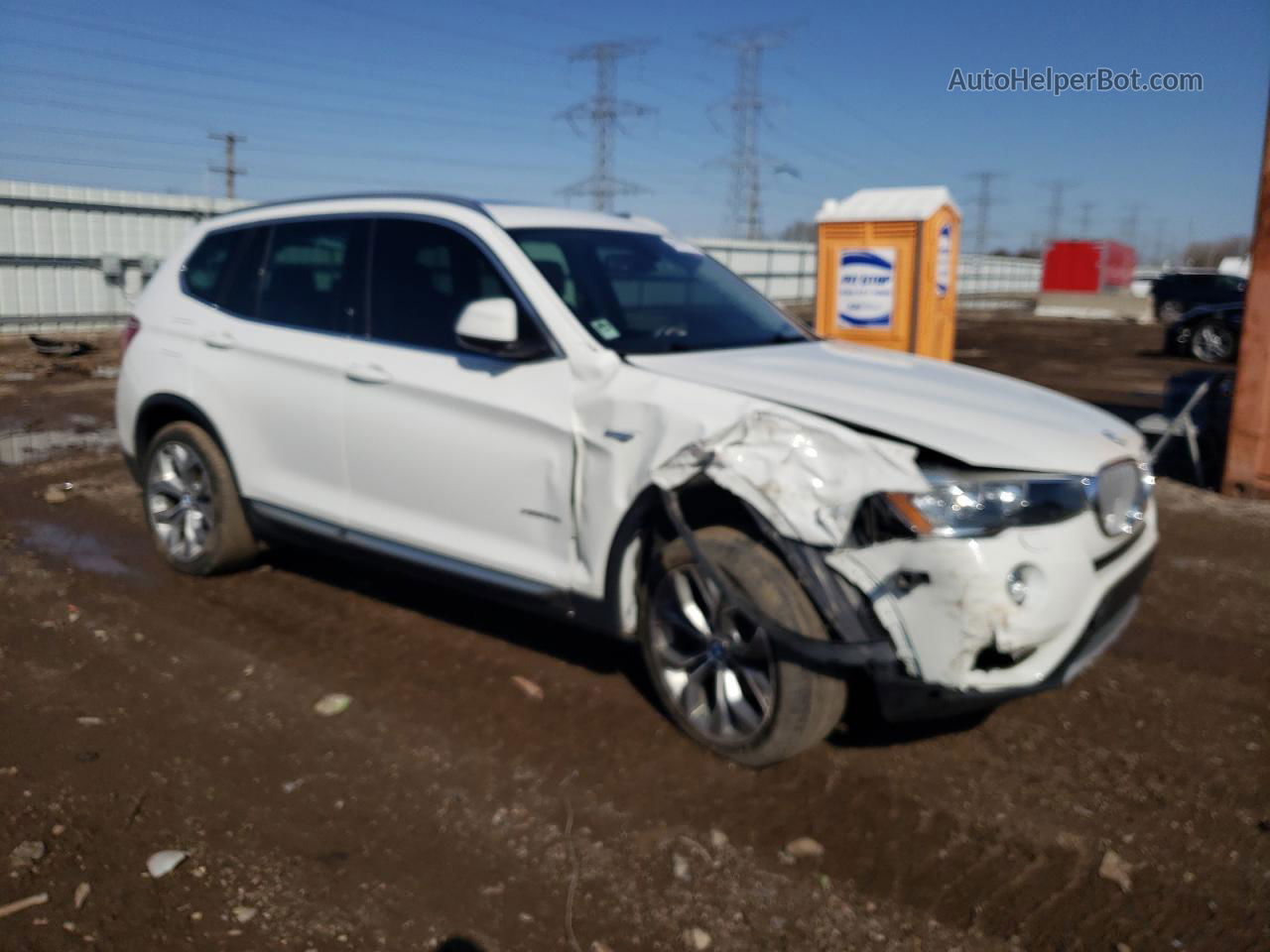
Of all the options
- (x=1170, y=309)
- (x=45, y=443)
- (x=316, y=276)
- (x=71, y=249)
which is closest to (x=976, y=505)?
(x=316, y=276)

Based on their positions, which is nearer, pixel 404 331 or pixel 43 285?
pixel 404 331

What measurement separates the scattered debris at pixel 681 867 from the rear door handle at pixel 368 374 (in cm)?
220

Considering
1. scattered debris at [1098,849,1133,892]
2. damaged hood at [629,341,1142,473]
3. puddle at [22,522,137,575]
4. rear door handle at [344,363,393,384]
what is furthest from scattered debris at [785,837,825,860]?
puddle at [22,522,137,575]

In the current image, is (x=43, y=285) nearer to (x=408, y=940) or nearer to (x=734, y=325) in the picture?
(x=734, y=325)

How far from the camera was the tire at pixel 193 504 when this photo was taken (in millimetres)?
5129

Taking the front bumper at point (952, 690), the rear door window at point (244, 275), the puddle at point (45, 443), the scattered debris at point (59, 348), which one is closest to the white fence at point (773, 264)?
the scattered debris at point (59, 348)

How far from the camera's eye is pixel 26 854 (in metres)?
3.02

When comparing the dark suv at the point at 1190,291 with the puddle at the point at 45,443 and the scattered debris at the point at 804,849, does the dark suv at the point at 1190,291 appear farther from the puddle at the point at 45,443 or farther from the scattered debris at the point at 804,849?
the scattered debris at the point at 804,849

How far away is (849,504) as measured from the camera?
10.1 feet

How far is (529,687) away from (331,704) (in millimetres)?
737

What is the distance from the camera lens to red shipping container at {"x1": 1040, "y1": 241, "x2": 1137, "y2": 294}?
50.8m

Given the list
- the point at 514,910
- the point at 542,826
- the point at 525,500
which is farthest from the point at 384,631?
the point at 514,910

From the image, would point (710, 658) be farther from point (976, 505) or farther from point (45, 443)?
point (45, 443)

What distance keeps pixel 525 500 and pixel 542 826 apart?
45.8 inches
